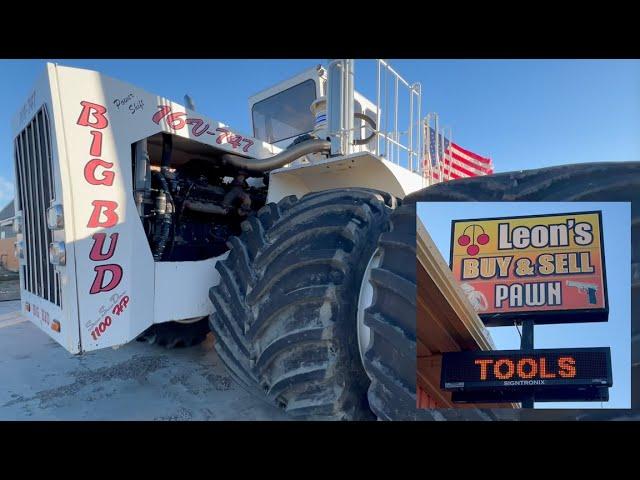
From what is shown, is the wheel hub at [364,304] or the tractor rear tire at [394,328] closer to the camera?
the tractor rear tire at [394,328]

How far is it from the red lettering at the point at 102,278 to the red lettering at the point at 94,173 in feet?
1.37

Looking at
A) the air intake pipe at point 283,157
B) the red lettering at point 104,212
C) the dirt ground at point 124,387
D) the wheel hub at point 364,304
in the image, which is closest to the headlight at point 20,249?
the dirt ground at point 124,387

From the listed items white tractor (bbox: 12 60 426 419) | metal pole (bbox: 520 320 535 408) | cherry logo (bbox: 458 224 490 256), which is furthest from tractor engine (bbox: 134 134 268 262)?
metal pole (bbox: 520 320 535 408)

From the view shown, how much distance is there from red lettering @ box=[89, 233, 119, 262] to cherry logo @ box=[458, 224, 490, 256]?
164cm

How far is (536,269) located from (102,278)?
1.93m

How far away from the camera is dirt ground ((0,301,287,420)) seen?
2.17m

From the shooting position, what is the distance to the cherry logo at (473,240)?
4.53 feet

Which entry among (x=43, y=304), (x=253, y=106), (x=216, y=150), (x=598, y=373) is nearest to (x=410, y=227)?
(x=598, y=373)

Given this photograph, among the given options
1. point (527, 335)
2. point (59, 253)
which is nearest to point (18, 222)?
point (59, 253)

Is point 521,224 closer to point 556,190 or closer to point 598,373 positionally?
point 556,190

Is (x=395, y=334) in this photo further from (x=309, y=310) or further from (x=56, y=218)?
(x=56, y=218)

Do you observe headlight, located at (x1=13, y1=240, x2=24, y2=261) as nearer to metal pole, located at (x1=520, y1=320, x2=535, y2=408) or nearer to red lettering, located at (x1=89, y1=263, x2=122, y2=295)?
red lettering, located at (x1=89, y1=263, x2=122, y2=295)

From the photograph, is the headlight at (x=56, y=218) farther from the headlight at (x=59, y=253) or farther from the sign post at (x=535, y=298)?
the sign post at (x=535, y=298)

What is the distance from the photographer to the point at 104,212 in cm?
179
